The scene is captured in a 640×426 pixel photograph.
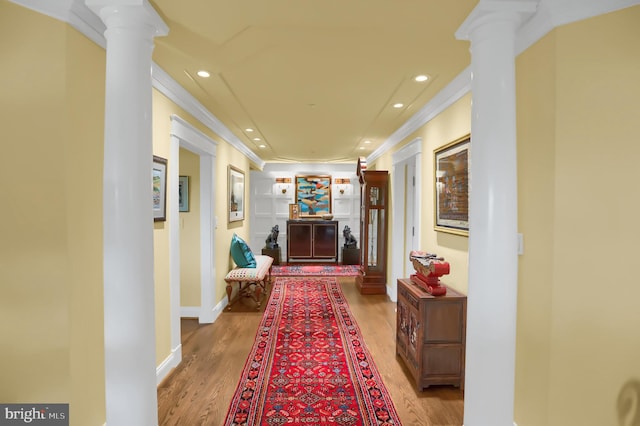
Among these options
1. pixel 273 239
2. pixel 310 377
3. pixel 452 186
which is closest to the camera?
pixel 310 377

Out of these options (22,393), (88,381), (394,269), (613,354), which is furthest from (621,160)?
(394,269)

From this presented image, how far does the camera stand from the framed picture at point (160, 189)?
265cm

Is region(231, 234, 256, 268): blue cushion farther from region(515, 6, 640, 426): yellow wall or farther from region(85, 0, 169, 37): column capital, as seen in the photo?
region(515, 6, 640, 426): yellow wall

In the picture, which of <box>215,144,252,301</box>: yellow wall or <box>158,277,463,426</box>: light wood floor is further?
<box>215,144,252,301</box>: yellow wall

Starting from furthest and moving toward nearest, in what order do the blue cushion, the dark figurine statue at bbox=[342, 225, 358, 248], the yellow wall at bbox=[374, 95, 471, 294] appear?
the dark figurine statue at bbox=[342, 225, 358, 248]
the blue cushion
the yellow wall at bbox=[374, 95, 471, 294]

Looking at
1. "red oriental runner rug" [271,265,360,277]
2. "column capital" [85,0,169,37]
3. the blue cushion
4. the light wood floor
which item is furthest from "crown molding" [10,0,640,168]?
"red oriental runner rug" [271,265,360,277]

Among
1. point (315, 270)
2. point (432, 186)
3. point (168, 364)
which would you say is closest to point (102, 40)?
point (168, 364)

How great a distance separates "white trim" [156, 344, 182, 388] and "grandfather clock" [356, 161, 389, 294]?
3241mm

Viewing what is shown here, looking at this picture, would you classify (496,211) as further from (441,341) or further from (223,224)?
(223,224)

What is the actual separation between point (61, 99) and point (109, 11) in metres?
0.53

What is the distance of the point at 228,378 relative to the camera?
8.79ft

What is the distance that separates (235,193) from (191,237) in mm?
1210

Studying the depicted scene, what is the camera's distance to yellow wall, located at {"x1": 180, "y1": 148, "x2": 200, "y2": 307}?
4195mm

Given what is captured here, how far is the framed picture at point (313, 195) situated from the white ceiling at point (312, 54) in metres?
4.48
